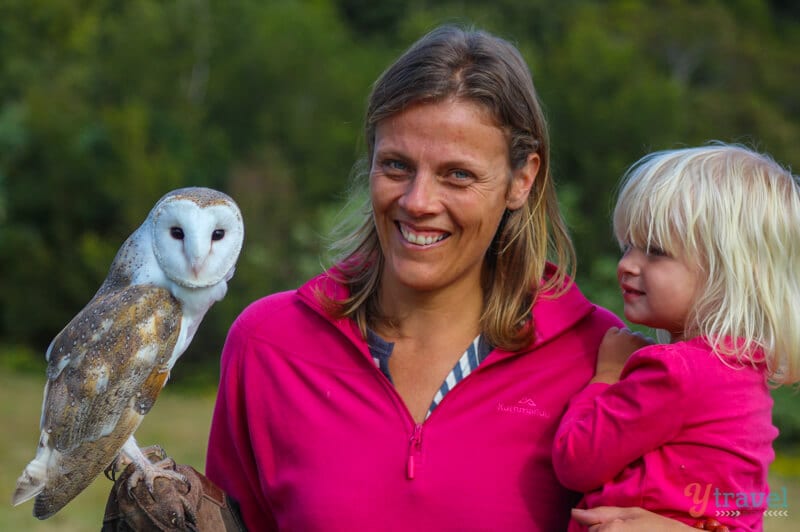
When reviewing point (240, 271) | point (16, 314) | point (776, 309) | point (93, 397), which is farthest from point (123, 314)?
point (16, 314)

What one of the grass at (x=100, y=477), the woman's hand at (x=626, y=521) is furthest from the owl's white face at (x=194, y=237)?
the grass at (x=100, y=477)

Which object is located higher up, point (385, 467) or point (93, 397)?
point (93, 397)

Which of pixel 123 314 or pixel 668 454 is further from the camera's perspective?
pixel 123 314

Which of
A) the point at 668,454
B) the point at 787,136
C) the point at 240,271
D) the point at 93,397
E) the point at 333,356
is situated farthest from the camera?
the point at 787,136

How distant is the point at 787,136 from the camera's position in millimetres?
16422

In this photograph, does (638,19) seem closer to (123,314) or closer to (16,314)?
(16,314)

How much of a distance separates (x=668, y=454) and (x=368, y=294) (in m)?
0.77

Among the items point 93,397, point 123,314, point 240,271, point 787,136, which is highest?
point 123,314

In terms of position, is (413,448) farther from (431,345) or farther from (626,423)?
(626,423)

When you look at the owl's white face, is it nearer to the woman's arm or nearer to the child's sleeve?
the woman's arm

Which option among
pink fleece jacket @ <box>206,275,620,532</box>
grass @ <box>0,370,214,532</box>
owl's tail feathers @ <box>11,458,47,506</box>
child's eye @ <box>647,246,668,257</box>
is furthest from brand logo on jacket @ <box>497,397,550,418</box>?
grass @ <box>0,370,214,532</box>

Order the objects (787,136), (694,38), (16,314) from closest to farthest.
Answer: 1. (16,314)
2. (787,136)
3. (694,38)

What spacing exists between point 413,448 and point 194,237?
61 centimetres

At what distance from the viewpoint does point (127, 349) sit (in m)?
2.01
